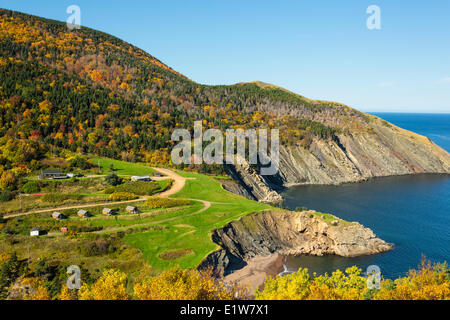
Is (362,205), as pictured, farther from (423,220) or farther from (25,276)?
(25,276)

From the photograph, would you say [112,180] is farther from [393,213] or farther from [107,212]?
[393,213]

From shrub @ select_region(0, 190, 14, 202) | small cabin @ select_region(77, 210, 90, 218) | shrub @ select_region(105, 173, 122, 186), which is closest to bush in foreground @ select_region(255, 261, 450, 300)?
small cabin @ select_region(77, 210, 90, 218)

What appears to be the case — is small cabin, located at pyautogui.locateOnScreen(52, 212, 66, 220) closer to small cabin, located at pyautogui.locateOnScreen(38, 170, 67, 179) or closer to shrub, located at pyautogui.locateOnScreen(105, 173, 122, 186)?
shrub, located at pyautogui.locateOnScreen(105, 173, 122, 186)

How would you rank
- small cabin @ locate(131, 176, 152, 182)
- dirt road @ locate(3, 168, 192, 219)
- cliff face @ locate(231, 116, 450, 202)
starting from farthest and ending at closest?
cliff face @ locate(231, 116, 450, 202)
small cabin @ locate(131, 176, 152, 182)
dirt road @ locate(3, 168, 192, 219)

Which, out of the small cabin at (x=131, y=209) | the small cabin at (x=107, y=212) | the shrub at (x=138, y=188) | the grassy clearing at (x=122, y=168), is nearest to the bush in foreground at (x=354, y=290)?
the small cabin at (x=131, y=209)

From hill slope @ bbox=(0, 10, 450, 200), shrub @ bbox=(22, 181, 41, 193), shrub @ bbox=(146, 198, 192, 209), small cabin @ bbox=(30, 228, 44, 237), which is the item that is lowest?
small cabin @ bbox=(30, 228, 44, 237)

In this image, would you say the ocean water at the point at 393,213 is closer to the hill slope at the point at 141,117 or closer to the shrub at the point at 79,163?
the hill slope at the point at 141,117

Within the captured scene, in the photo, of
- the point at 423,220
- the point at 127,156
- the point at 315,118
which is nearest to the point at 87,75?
the point at 127,156
